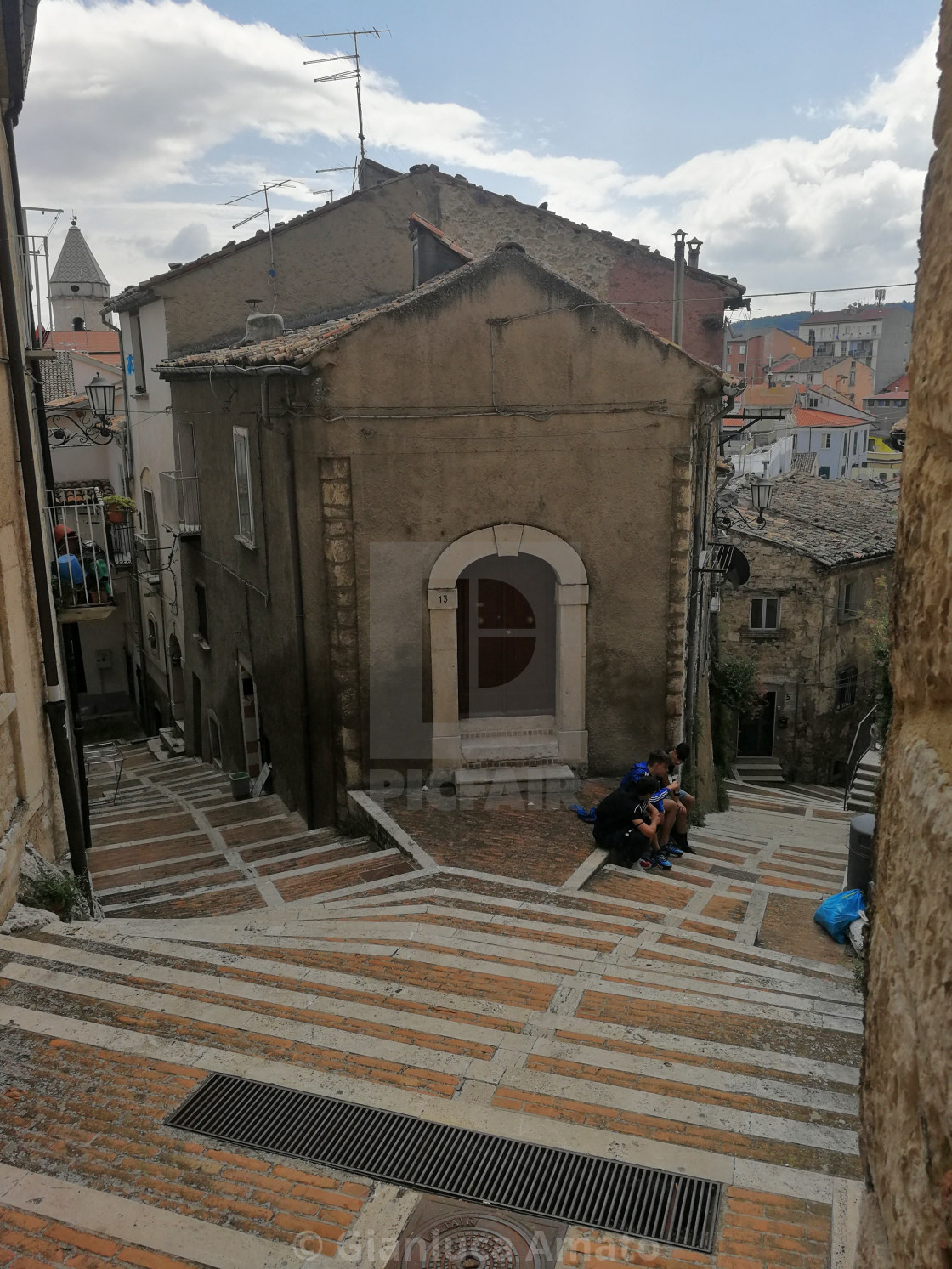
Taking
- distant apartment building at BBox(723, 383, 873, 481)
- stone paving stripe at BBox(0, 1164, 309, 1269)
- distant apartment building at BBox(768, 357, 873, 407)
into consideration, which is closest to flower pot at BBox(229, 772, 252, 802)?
stone paving stripe at BBox(0, 1164, 309, 1269)

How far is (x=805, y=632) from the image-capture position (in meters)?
26.0

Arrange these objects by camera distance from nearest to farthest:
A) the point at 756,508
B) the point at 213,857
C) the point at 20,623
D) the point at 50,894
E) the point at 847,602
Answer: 1. the point at 50,894
2. the point at 20,623
3. the point at 213,857
4. the point at 756,508
5. the point at 847,602

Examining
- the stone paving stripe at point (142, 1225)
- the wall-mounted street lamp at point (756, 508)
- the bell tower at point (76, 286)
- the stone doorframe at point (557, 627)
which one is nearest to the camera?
the stone paving stripe at point (142, 1225)

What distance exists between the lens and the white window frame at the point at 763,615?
2592 centimetres

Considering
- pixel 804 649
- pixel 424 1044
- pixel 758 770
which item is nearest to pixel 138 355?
pixel 804 649

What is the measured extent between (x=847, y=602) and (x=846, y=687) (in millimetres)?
2441

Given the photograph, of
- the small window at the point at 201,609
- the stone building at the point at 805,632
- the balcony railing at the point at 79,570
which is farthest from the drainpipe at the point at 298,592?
the stone building at the point at 805,632

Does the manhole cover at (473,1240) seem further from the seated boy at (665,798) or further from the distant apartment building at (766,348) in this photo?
the distant apartment building at (766,348)

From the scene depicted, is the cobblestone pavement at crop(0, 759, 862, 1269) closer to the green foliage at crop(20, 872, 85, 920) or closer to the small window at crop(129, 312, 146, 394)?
the green foliage at crop(20, 872, 85, 920)

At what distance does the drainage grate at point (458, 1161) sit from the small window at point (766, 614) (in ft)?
73.2

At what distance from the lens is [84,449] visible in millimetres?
32469

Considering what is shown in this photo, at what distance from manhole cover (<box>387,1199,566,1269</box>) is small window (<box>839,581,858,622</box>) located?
78.4 feet

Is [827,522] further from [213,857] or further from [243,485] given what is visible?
[213,857]

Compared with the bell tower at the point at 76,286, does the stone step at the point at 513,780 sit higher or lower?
lower
